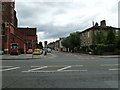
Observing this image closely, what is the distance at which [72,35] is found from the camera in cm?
5575

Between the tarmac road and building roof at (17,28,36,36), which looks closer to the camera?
the tarmac road

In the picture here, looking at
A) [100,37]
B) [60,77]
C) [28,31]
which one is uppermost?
[28,31]

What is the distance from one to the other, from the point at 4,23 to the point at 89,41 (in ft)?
93.1

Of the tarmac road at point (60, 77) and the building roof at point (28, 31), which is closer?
the tarmac road at point (60, 77)

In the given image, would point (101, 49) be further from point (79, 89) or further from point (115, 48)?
point (79, 89)

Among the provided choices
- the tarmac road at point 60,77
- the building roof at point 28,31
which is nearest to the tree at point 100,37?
the tarmac road at point 60,77

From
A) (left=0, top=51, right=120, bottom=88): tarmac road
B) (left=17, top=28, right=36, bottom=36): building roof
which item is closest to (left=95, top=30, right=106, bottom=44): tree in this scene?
(left=0, top=51, right=120, bottom=88): tarmac road

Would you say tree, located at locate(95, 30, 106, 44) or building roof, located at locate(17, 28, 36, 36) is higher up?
building roof, located at locate(17, 28, 36, 36)

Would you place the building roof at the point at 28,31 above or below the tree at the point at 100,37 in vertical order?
above

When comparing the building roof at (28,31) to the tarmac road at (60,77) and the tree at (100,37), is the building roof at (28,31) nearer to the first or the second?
the tree at (100,37)

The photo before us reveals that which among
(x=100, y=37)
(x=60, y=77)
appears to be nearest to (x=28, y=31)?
(x=100, y=37)

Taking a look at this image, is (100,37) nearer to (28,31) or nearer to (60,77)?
(60,77)

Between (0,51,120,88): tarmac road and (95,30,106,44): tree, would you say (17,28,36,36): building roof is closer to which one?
(95,30,106,44): tree

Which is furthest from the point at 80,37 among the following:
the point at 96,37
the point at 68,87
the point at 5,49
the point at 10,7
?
the point at 68,87
